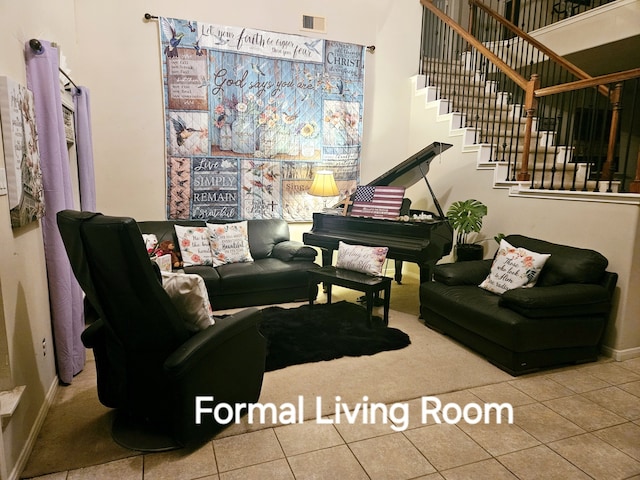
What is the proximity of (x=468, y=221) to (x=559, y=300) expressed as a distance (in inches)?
55.4

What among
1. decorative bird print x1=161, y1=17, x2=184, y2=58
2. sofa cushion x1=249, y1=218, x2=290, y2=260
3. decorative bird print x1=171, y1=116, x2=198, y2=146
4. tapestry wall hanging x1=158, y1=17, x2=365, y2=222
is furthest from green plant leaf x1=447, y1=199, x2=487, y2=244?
decorative bird print x1=161, y1=17, x2=184, y2=58

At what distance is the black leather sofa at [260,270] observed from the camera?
3830 mm

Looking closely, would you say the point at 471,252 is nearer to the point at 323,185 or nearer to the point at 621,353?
the point at 621,353

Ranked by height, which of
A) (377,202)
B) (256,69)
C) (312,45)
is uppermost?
(312,45)

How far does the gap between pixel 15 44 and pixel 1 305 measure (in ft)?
4.38

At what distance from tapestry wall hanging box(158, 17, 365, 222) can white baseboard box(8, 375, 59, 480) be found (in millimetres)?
2341

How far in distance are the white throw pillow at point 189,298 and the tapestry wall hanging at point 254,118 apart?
105 inches

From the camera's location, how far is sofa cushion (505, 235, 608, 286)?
2.93 metres

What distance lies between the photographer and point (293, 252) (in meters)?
4.25

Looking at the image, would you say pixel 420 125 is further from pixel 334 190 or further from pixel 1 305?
pixel 1 305

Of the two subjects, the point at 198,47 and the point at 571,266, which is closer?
the point at 571,266

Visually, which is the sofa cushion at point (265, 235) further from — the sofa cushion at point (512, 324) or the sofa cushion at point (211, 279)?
the sofa cushion at point (512, 324)

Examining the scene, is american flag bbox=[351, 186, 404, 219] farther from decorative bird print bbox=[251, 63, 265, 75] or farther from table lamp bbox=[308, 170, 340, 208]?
decorative bird print bbox=[251, 63, 265, 75]

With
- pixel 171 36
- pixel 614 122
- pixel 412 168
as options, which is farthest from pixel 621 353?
pixel 171 36
